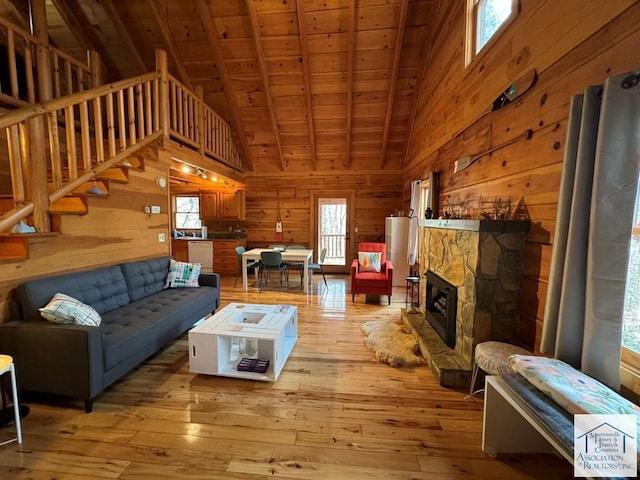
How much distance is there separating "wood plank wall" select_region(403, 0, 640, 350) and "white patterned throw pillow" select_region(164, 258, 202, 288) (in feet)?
10.9

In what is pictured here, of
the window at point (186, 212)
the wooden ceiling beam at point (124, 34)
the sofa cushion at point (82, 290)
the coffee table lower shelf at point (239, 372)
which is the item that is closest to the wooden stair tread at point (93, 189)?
the sofa cushion at point (82, 290)

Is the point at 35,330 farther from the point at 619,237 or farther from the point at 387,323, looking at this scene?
the point at 619,237

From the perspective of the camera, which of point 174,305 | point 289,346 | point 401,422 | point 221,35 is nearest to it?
point 401,422

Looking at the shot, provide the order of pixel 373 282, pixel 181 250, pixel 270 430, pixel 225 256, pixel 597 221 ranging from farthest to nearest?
pixel 181 250
pixel 225 256
pixel 373 282
pixel 270 430
pixel 597 221

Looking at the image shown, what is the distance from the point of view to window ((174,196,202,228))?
7324mm

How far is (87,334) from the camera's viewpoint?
1.80 meters

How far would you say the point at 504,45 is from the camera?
8.00 ft

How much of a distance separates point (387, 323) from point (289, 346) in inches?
54.4

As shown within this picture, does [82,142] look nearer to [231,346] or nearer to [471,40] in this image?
[231,346]

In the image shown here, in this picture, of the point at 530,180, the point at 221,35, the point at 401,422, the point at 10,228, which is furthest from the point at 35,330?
the point at 221,35

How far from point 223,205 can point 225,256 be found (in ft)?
4.15

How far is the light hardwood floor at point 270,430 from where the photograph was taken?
1479mm

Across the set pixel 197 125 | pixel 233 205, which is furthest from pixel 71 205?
pixel 233 205
